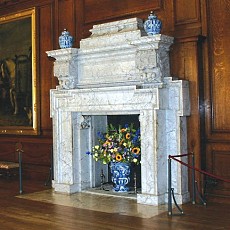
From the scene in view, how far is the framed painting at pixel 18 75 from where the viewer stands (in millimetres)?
9406

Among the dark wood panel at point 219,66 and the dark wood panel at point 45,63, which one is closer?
the dark wood panel at point 219,66

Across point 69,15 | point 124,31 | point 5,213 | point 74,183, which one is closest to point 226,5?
point 124,31

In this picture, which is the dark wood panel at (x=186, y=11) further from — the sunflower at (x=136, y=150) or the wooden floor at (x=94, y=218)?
the wooden floor at (x=94, y=218)

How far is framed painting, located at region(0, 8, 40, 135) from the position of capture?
941 centimetres

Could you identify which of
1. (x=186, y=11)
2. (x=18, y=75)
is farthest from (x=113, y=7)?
(x=18, y=75)

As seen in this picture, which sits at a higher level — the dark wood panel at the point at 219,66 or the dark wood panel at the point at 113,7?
the dark wood panel at the point at 113,7

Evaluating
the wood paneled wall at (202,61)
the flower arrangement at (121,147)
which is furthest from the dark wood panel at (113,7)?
the flower arrangement at (121,147)

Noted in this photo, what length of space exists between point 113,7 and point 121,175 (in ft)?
10.3

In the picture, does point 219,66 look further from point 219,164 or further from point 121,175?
point 121,175

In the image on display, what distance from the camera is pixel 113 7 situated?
7.95 meters

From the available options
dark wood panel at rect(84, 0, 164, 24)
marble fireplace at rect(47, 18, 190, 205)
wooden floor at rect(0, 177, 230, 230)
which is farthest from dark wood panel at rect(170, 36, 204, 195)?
dark wood panel at rect(84, 0, 164, 24)

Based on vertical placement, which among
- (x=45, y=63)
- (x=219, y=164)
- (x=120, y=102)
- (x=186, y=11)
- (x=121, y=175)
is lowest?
(x=121, y=175)

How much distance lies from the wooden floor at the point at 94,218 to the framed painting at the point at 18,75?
3.07 m

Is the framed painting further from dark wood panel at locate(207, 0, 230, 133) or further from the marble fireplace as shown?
dark wood panel at locate(207, 0, 230, 133)
